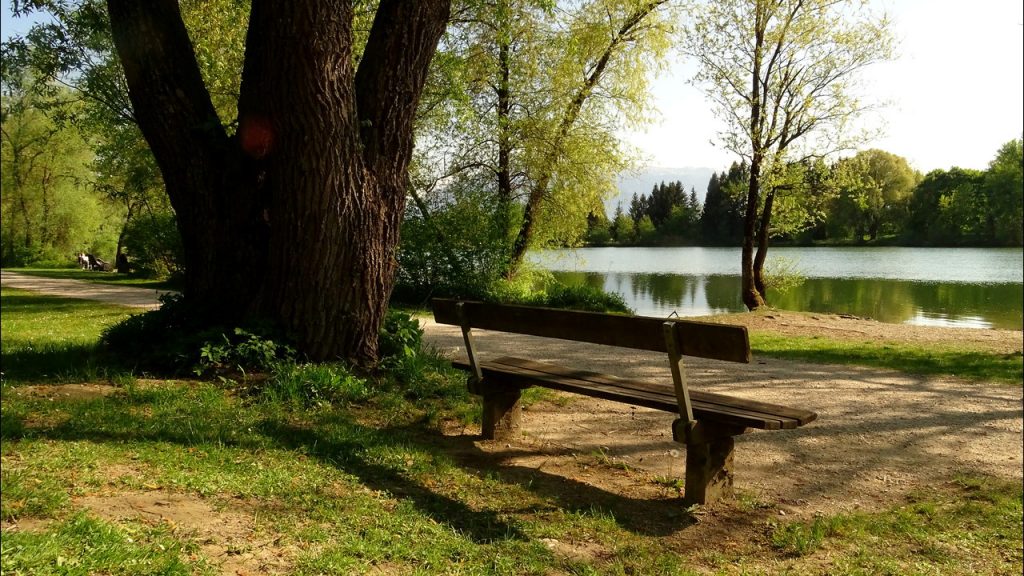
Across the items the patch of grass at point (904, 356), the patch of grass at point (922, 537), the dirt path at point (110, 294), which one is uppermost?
the dirt path at point (110, 294)

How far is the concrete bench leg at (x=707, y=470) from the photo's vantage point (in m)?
4.32

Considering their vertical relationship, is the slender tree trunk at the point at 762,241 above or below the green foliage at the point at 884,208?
below

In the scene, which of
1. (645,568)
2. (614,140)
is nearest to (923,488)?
(645,568)

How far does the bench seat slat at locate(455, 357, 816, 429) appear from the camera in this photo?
402cm

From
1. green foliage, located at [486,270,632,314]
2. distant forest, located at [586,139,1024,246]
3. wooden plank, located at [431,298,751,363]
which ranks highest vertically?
distant forest, located at [586,139,1024,246]

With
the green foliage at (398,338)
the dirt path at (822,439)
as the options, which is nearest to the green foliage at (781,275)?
the dirt path at (822,439)

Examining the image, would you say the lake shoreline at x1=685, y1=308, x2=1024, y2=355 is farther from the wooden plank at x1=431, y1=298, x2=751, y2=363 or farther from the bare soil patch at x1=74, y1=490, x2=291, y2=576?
the bare soil patch at x1=74, y1=490, x2=291, y2=576

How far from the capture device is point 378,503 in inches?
151

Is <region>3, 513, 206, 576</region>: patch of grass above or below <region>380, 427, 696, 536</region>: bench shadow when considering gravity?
above

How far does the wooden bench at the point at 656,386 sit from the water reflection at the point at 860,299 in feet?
49.5

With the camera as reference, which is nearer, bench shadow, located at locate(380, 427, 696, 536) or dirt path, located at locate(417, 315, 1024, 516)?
bench shadow, located at locate(380, 427, 696, 536)

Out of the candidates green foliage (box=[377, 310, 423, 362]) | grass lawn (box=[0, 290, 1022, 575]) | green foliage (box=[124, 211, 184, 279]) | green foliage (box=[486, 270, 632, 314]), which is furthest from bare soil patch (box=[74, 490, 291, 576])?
green foliage (box=[124, 211, 184, 279])

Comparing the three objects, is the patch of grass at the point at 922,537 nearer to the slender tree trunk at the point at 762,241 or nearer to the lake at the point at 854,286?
the lake at the point at 854,286

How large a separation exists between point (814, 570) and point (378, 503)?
87.1 inches
